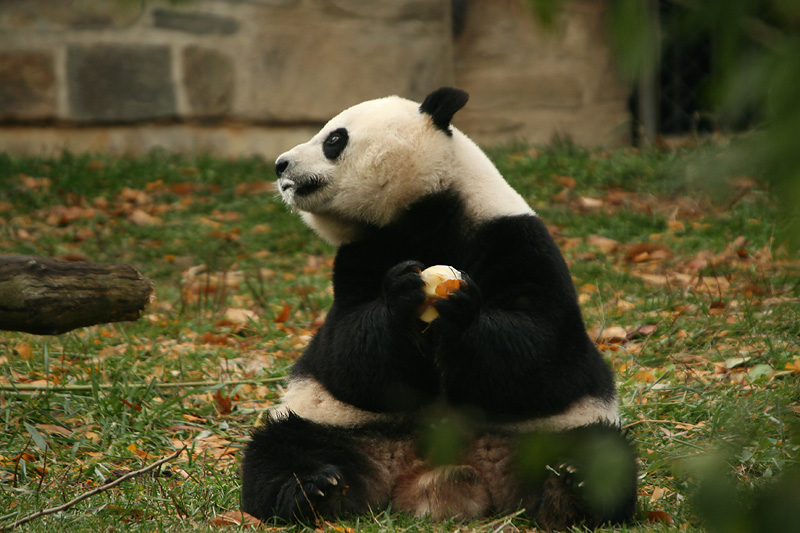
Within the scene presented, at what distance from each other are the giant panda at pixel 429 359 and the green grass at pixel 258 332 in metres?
0.15

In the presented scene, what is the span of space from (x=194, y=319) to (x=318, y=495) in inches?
112

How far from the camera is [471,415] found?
2.73 meters

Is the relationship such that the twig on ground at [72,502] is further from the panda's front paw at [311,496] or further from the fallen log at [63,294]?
the fallen log at [63,294]

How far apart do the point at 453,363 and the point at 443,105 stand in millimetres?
922

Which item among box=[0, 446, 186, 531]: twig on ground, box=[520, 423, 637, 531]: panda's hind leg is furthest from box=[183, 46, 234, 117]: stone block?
box=[520, 423, 637, 531]: panda's hind leg

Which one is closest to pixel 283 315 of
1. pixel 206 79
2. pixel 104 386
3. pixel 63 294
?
pixel 104 386

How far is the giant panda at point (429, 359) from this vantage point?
2.61 metres

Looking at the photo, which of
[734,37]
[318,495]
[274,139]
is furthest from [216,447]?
[274,139]

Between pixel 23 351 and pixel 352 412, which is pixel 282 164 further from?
pixel 23 351

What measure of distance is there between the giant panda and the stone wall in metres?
5.49

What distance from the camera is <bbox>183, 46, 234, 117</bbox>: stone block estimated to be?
8312 millimetres

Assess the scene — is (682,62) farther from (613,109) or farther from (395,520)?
(395,520)

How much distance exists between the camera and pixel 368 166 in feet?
9.80

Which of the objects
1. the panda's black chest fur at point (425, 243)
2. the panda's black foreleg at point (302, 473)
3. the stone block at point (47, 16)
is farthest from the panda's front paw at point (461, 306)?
the stone block at point (47, 16)
